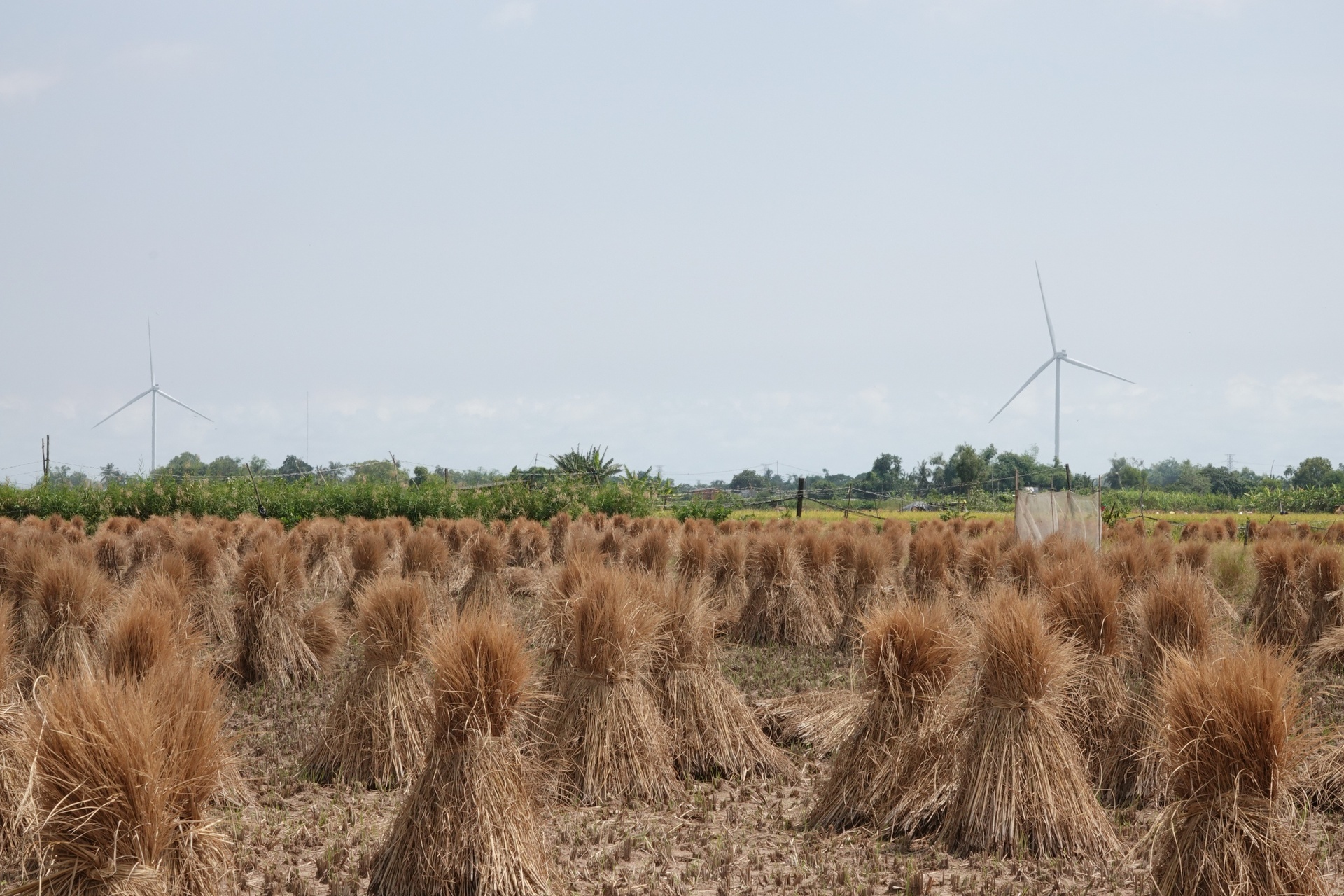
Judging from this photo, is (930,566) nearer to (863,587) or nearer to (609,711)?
(863,587)

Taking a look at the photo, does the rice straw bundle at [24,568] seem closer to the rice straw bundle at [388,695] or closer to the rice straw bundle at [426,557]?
the rice straw bundle at [426,557]

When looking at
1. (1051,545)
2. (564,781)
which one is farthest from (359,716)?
(1051,545)

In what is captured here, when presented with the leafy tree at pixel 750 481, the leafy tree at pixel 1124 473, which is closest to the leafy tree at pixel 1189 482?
the leafy tree at pixel 1124 473

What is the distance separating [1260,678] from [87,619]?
902 centimetres

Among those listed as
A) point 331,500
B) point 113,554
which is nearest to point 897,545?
point 113,554

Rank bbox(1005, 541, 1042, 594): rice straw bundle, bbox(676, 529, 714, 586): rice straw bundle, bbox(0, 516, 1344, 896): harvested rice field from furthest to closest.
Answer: bbox(676, 529, 714, 586): rice straw bundle → bbox(1005, 541, 1042, 594): rice straw bundle → bbox(0, 516, 1344, 896): harvested rice field

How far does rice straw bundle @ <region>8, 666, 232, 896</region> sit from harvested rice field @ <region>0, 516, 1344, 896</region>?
1cm

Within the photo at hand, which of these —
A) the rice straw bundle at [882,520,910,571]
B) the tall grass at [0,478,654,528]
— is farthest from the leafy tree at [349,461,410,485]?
the rice straw bundle at [882,520,910,571]

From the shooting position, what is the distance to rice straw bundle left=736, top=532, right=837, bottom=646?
1378cm

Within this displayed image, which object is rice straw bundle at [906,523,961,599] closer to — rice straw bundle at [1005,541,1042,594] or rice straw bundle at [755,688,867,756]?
rice straw bundle at [1005,541,1042,594]

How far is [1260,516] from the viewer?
1565 inches

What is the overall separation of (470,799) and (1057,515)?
14.5m

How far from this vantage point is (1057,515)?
1770 cm

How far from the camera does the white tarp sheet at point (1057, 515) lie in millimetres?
17219
